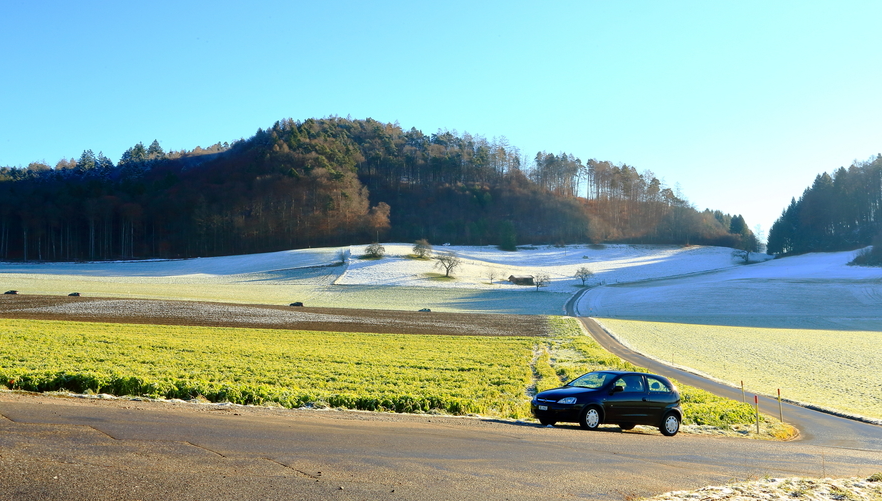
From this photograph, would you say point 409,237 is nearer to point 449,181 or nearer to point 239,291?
point 449,181

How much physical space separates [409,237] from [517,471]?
122678 millimetres

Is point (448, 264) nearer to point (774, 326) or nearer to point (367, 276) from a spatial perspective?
point (367, 276)

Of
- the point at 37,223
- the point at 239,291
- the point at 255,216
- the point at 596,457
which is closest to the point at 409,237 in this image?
the point at 255,216

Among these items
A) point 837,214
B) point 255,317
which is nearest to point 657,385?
point 255,317

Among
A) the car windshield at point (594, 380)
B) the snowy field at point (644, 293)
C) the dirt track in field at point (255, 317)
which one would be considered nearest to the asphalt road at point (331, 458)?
the car windshield at point (594, 380)

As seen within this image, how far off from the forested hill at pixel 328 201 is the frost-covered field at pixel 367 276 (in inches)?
Answer: 618

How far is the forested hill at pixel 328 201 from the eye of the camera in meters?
125

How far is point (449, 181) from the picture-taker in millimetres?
165625

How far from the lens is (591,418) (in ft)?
49.3

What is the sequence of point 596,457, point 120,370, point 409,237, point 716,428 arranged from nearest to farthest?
point 596,457, point 716,428, point 120,370, point 409,237

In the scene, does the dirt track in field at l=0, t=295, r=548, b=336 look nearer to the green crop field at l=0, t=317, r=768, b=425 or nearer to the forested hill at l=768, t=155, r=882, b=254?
the green crop field at l=0, t=317, r=768, b=425

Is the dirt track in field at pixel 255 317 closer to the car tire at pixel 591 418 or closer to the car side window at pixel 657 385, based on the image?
the car side window at pixel 657 385

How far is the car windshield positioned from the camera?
15.7m

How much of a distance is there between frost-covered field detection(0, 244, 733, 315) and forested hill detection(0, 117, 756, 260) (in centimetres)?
1570
